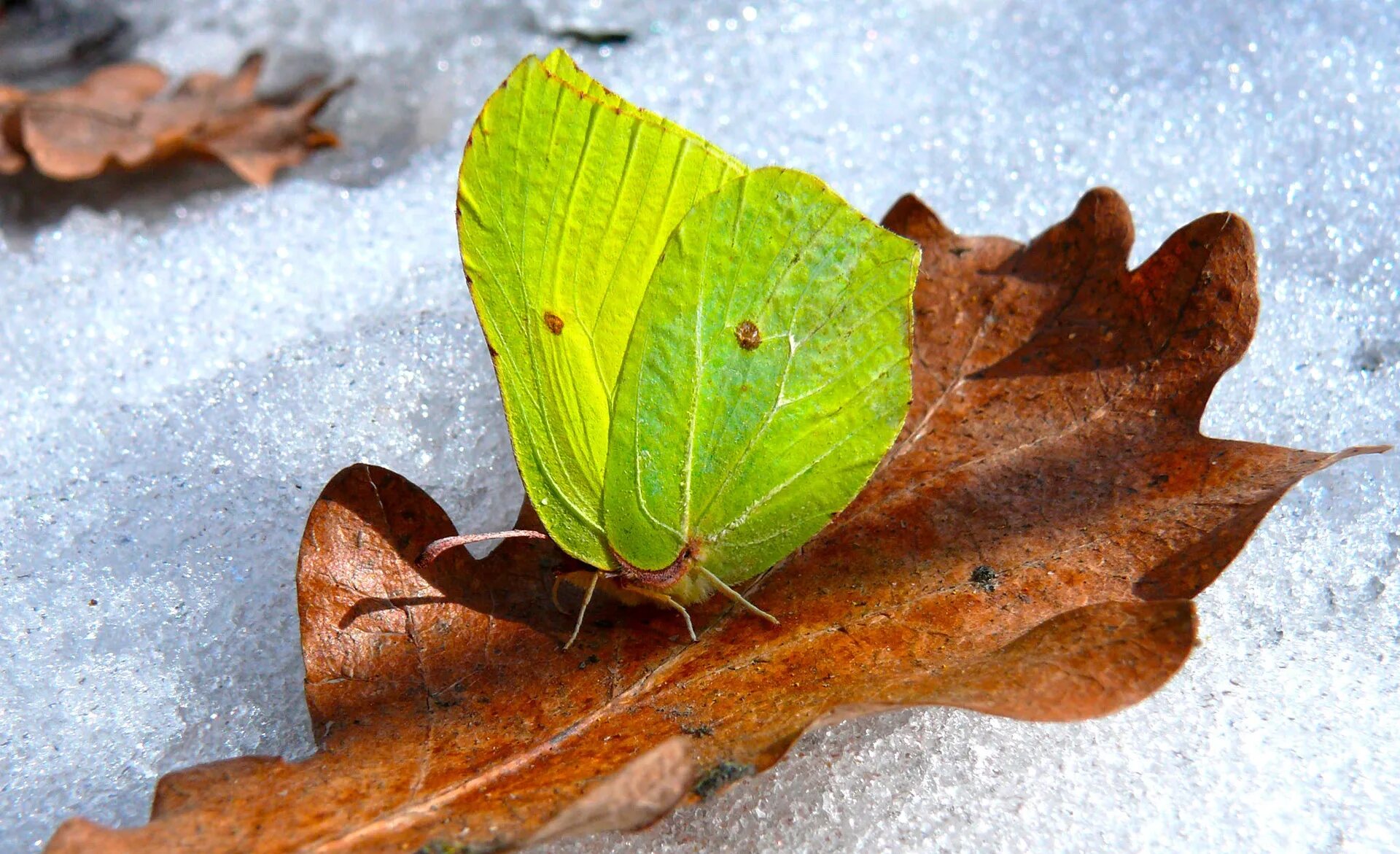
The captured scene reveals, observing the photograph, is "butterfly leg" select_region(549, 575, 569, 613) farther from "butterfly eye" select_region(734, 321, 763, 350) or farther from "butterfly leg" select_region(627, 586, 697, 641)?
"butterfly eye" select_region(734, 321, 763, 350)

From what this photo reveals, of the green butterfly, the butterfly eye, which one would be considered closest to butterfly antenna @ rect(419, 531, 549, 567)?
the green butterfly

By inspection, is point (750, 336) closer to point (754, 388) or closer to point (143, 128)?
point (754, 388)

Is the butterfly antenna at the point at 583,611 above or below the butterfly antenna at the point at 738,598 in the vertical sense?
below

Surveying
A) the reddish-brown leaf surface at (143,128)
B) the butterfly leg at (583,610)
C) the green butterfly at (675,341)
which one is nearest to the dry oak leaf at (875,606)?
the butterfly leg at (583,610)

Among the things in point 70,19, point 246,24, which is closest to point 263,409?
point 246,24

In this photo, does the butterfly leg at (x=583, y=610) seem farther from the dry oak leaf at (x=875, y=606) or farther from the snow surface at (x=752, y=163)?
the snow surface at (x=752, y=163)

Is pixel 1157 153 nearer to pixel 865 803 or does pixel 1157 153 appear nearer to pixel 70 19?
pixel 865 803

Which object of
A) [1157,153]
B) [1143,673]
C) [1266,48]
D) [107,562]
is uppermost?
[1266,48]

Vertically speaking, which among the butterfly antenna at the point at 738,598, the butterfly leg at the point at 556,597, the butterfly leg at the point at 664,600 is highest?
the butterfly antenna at the point at 738,598
